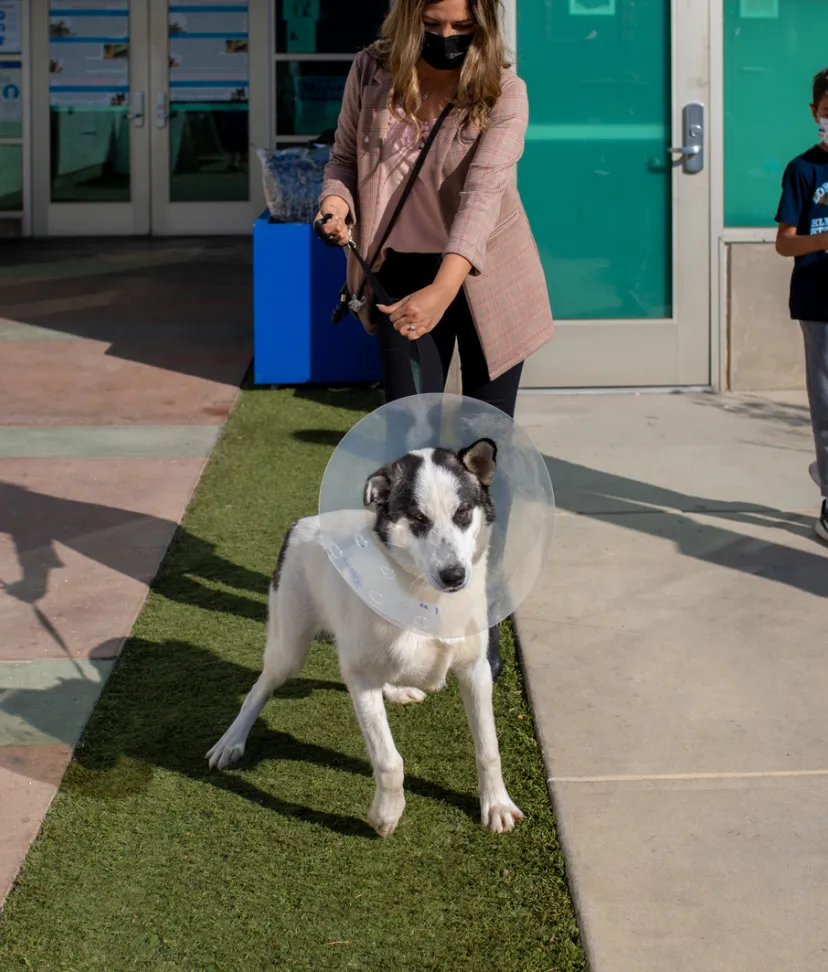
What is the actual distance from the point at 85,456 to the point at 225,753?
3.45 m

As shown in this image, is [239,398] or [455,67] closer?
[455,67]

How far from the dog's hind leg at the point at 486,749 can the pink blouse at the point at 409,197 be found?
4.02ft

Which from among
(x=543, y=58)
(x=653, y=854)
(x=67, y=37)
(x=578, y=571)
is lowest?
(x=653, y=854)

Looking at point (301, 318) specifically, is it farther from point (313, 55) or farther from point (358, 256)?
point (313, 55)

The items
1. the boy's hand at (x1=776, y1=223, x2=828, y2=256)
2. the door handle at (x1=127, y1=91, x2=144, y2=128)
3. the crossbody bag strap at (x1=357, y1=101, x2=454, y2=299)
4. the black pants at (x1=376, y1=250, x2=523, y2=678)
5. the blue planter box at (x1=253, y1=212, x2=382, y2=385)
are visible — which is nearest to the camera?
the crossbody bag strap at (x1=357, y1=101, x2=454, y2=299)

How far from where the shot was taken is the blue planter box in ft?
26.3

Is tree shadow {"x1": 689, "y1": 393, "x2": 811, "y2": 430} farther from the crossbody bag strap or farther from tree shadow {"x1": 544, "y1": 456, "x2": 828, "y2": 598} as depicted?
the crossbody bag strap

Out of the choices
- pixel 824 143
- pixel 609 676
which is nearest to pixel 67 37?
pixel 824 143

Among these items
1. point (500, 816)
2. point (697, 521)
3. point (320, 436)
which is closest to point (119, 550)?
point (320, 436)

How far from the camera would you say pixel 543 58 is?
7.85 m

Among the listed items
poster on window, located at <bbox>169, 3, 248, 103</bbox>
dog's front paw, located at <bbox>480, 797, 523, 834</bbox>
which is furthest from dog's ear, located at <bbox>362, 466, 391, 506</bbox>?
poster on window, located at <bbox>169, 3, 248, 103</bbox>

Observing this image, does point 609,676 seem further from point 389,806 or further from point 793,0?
point 793,0

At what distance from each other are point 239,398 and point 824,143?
13.2 feet

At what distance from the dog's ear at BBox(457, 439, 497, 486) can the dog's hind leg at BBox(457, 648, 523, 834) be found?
483 mm
